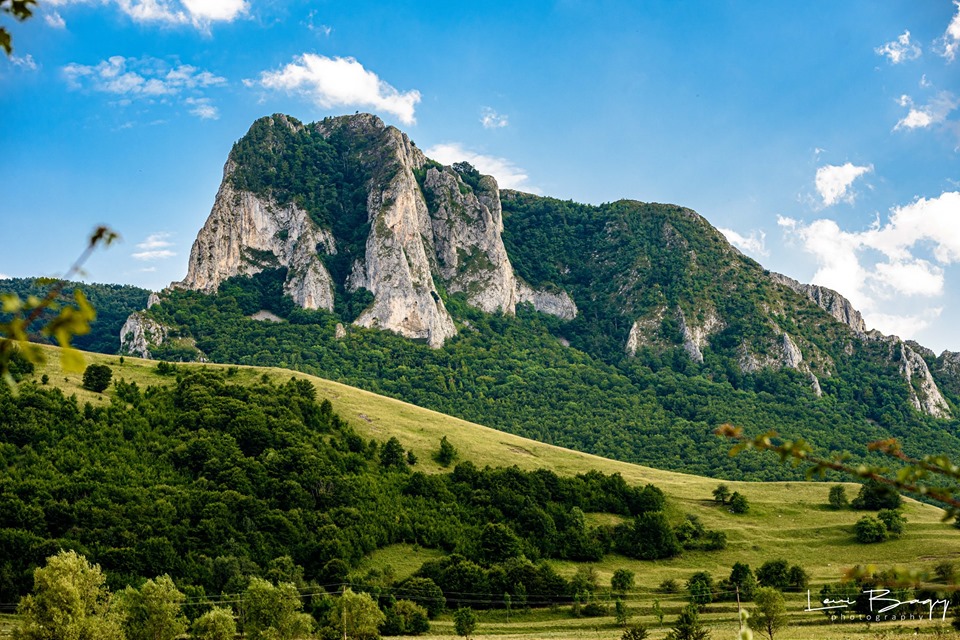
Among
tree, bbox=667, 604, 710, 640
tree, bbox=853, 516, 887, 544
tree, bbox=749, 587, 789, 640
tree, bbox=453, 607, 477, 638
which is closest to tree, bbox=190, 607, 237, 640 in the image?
tree, bbox=453, 607, 477, 638

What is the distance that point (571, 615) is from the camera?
232 feet

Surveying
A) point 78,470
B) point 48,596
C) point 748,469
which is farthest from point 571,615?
point 748,469

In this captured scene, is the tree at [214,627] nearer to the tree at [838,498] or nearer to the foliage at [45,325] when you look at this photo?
the foliage at [45,325]

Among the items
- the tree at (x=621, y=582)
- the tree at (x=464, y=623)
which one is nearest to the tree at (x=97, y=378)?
the tree at (x=464, y=623)

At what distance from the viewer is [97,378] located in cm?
9600

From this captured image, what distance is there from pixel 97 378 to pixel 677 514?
247 feet

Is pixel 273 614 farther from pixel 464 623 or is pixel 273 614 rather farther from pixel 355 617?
pixel 464 623

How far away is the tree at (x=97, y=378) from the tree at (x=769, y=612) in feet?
264

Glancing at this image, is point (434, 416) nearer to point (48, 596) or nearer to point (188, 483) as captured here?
point (188, 483)

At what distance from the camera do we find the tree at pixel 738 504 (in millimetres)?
98062

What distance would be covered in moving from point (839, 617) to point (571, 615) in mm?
22990

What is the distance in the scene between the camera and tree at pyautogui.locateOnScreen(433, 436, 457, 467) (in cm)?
10262

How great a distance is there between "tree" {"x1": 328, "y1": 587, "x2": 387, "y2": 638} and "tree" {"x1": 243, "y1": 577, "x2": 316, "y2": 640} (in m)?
2.44

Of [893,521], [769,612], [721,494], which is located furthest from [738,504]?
[769,612]
